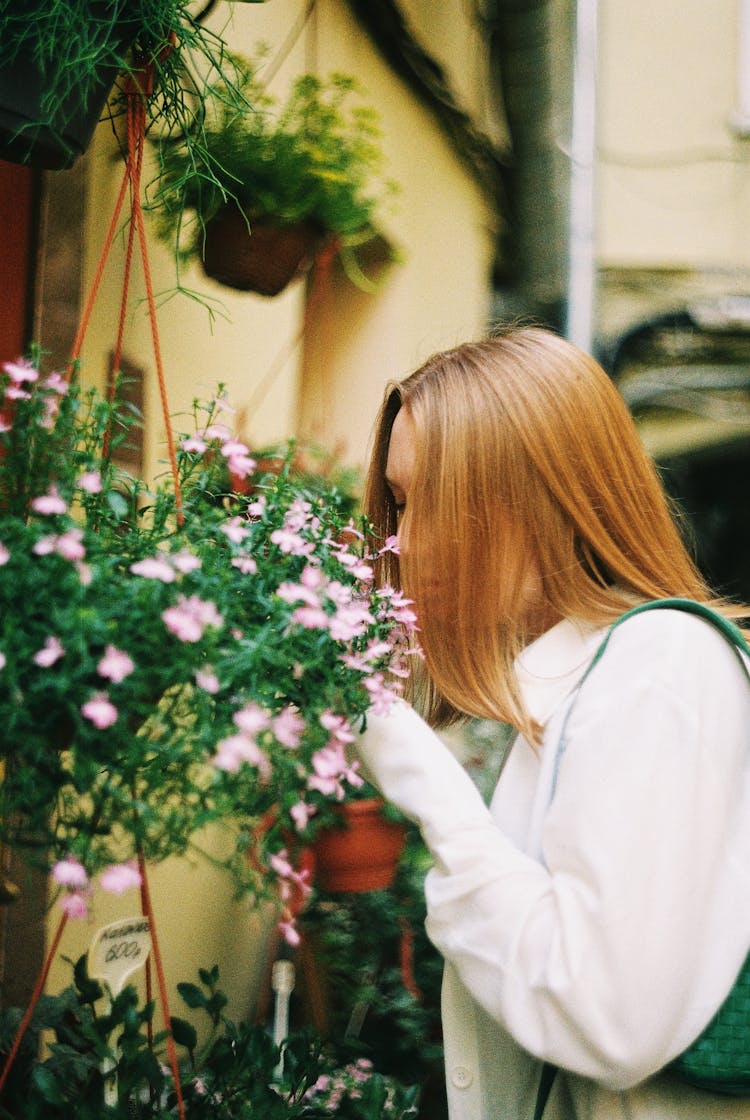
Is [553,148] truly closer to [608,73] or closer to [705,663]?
[608,73]

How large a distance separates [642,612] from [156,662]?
554 mm

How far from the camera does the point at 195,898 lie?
95.0 inches

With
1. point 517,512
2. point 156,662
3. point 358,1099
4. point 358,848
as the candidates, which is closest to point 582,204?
point 358,848

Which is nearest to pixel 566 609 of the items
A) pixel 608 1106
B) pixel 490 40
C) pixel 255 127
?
pixel 608 1106

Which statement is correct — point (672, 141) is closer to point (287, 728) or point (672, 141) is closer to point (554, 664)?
point (554, 664)

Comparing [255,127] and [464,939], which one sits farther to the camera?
[255,127]

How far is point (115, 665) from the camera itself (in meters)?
0.74

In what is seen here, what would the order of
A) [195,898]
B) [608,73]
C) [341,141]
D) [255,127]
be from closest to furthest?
[255,127], [341,141], [195,898], [608,73]

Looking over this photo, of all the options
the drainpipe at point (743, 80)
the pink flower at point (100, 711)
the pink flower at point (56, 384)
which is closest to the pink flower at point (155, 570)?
the pink flower at point (100, 711)

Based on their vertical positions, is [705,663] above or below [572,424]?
below

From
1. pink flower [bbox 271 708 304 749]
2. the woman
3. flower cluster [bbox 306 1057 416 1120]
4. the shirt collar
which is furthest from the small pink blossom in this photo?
flower cluster [bbox 306 1057 416 1120]

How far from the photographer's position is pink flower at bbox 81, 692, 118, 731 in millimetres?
725

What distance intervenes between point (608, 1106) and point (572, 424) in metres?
0.81

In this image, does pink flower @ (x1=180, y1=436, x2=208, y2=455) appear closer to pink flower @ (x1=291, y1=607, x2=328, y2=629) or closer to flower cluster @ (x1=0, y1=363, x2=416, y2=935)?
flower cluster @ (x1=0, y1=363, x2=416, y2=935)
